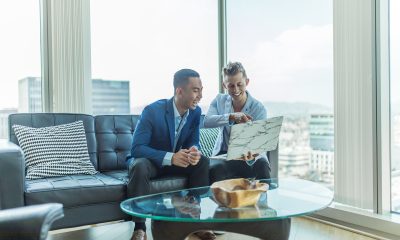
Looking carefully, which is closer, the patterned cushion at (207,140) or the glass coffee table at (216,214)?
the glass coffee table at (216,214)

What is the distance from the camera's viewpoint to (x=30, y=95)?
9.87 feet

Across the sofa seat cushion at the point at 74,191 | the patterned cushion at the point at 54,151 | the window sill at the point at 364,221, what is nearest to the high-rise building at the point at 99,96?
the patterned cushion at the point at 54,151

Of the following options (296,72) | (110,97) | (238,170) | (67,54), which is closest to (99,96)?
(110,97)

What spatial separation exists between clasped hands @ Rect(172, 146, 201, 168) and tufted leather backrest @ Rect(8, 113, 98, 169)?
792mm

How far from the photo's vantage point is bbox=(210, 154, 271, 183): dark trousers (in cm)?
227

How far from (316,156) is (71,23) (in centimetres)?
230

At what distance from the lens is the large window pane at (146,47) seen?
3.27 metres

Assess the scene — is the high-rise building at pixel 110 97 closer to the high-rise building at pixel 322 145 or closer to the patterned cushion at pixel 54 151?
the patterned cushion at pixel 54 151

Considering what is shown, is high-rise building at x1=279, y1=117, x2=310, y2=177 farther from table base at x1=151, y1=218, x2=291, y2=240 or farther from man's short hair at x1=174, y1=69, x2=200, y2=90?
table base at x1=151, y1=218, x2=291, y2=240

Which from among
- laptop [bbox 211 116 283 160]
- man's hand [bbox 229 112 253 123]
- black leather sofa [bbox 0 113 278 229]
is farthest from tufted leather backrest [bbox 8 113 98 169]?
laptop [bbox 211 116 283 160]

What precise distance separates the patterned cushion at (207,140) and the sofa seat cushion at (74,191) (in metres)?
0.87

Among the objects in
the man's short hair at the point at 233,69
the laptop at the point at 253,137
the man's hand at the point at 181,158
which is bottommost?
the man's hand at the point at 181,158

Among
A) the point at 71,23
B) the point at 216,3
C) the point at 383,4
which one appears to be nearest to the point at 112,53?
the point at 71,23

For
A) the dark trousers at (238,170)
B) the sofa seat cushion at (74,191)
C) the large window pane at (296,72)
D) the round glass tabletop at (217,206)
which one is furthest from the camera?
the large window pane at (296,72)
